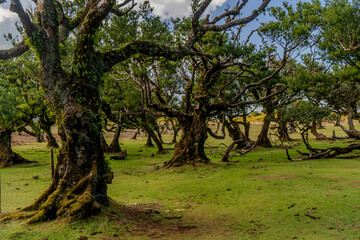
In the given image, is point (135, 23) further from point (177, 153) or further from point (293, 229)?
point (293, 229)

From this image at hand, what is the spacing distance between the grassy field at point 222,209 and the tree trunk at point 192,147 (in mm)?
2521

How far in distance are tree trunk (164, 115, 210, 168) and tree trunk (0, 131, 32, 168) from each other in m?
11.7

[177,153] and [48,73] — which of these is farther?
[177,153]

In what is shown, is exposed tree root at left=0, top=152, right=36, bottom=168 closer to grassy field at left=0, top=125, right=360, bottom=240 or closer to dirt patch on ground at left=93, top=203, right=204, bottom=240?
grassy field at left=0, top=125, right=360, bottom=240

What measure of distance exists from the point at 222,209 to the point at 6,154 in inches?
712

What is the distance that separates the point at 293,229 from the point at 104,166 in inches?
176

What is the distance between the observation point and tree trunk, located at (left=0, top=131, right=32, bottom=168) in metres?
19.4

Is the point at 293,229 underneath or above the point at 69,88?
underneath

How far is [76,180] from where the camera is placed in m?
6.59

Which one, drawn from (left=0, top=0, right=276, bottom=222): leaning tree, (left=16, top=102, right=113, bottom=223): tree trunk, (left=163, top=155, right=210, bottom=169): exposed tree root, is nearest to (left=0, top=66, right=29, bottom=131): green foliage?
(left=163, top=155, right=210, bottom=169): exposed tree root

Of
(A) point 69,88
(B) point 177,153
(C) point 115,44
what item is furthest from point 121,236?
(C) point 115,44

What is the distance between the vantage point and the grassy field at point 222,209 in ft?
17.8

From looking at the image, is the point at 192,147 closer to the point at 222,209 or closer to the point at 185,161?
the point at 185,161

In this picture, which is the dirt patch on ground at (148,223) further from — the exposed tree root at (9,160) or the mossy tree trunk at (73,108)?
Answer: the exposed tree root at (9,160)
